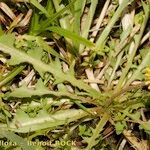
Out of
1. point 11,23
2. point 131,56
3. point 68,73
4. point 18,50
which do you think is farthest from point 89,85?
point 11,23

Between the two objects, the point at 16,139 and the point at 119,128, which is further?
the point at 119,128

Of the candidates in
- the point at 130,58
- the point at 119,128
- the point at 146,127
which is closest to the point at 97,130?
the point at 119,128

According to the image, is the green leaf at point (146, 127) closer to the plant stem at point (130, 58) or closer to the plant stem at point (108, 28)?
the plant stem at point (130, 58)

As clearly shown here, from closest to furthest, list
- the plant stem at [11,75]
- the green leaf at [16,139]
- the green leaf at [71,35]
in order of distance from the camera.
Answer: the green leaf at [16,139] → the green leaf at [71,35] → the plant stem at [11,75]

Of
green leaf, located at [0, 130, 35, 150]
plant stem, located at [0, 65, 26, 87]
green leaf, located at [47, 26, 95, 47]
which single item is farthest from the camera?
plant stem, located at [0, 65, 26, 87]

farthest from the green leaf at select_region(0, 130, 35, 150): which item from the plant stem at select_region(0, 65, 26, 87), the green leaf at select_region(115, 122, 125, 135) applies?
the green leaf at select_region(115, 122, 125, 135)

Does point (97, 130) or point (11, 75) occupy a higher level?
point (11, 75)

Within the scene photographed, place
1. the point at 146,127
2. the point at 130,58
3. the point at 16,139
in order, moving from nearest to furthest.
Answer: the point at 16,139 → the point at 146,127 → the point at 130,58

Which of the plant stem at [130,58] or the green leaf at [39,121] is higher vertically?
the plant stem at [130,58]

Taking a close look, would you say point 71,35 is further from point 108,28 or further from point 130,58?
point 130,58

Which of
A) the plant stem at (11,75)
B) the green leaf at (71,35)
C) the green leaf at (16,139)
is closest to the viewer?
the green leaf at (16,139)

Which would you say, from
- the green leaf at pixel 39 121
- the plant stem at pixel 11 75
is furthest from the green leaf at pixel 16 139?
the plant stem at pixel 11 75

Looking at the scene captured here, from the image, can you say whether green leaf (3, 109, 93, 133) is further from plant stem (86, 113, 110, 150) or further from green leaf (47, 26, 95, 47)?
green leaf (47, 26, 95, 47)
